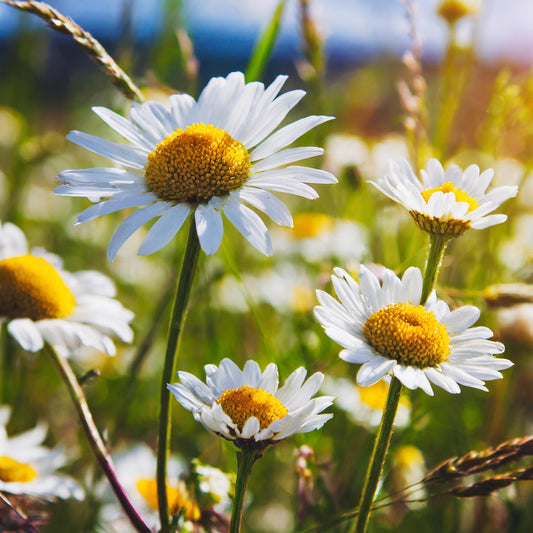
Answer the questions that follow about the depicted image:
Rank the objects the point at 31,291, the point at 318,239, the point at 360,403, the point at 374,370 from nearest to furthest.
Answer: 1. the point at 374,370
2. the point at 31,291
3. the point at 360,403
4. the point at 318,239

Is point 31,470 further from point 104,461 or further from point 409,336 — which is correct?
point 409,336

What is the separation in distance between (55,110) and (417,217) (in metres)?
4.72

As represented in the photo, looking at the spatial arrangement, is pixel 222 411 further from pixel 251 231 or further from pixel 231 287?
pixel 231 287

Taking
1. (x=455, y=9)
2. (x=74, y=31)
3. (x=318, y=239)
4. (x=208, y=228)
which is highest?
(x=455, y=9)

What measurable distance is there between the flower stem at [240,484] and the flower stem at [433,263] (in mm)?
251

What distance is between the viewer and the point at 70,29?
0.64 metres

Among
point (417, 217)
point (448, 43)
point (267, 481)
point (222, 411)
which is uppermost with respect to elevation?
A: point (448, 43)

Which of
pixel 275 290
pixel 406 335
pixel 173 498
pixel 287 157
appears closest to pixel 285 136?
pixel 287 157

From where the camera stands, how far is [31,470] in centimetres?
87

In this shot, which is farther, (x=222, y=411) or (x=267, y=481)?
(x=267, y=481)

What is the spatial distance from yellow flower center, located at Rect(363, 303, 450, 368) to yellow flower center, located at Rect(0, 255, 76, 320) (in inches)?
17.5

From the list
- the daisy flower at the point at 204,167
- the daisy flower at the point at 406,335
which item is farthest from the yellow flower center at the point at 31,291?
the daisy flower at the point at 406,335

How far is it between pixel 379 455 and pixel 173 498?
403 millimetres

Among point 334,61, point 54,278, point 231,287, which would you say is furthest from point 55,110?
point 54,278
